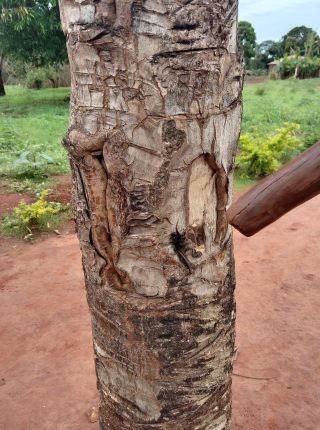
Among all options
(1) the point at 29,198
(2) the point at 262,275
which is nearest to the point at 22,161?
(1) the point at 29,198

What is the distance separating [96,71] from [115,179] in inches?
8.9

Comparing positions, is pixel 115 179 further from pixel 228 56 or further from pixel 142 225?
pixel 228 56

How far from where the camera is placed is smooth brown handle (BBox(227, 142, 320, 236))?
2.96 feet

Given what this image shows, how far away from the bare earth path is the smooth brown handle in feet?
6.40

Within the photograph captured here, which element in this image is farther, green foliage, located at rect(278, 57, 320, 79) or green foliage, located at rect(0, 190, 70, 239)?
green foliage, located at rect(278, 57, 320, 79)

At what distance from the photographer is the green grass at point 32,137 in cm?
657

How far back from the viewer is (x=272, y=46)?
2800 cm

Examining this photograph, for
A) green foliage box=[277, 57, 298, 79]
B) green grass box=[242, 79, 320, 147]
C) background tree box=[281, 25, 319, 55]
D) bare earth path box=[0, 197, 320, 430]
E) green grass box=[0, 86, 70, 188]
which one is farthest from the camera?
background tree box=[281, 25, 319, 55]

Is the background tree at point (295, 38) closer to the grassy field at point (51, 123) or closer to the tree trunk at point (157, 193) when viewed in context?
the grassy field at point (51, 123)

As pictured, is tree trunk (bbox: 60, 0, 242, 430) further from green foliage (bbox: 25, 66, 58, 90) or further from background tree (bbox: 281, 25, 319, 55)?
background tree (bbox: 281, 25, 319, 55)

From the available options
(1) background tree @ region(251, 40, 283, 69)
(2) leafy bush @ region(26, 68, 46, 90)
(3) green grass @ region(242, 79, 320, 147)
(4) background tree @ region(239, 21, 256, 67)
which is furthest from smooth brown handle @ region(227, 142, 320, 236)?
(1) background tree @ region(251, 40, 283, 69)

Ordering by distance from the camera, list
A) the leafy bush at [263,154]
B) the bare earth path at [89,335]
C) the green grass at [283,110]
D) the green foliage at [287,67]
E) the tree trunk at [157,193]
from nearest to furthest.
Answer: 1. the tree trunk at [157,193]
2. the bare earth path at [89,335]
3. the leafy bush at [263,154]
4. the green grass at [283,110]
5. the green foliage at [287,67]

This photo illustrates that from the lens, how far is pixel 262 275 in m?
4.05

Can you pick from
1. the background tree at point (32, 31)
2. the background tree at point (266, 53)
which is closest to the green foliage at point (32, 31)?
the background tree at point (32, 31)
